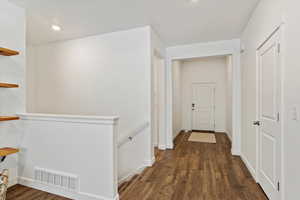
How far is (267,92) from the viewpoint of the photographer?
6.89 ft

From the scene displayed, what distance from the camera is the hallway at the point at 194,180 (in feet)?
6.98

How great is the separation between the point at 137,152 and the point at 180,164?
→ 35.1 inches

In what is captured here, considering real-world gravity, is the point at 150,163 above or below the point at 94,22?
below

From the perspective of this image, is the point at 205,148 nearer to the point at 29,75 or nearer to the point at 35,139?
the point at 35,139

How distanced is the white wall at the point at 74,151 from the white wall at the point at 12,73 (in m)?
0.12

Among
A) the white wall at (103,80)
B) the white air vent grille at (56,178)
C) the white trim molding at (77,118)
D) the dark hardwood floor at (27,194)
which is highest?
the white wall at (103,80)

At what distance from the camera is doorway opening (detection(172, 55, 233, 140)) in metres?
6.43

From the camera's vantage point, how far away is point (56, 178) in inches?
85.4

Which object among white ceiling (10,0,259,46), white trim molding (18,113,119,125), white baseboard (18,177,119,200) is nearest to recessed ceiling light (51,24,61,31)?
white ceiling (10,0,259,46)

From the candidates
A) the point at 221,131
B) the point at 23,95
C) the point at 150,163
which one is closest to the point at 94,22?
the point at 23,95

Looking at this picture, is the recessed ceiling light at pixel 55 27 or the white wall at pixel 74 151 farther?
the recessed ceiling light at pixel 55 27

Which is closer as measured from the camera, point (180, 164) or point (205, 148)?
point (180, 164)

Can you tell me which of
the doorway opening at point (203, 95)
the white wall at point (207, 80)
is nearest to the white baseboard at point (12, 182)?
the doorway opening at point (203, 95)

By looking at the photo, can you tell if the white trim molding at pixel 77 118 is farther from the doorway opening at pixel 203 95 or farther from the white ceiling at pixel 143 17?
the doorway opening at pixel 203 95
